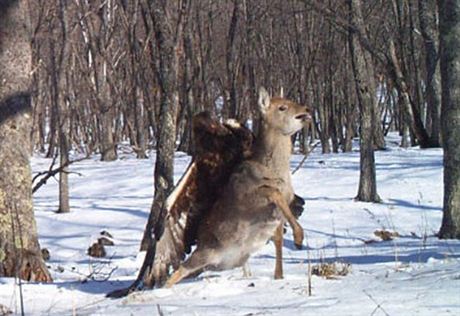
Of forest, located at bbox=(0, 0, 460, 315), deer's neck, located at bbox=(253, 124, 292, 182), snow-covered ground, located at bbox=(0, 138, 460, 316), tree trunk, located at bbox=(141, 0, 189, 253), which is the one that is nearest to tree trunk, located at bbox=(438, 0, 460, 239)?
forest, located at bbox=(0, 0, 460, 315)

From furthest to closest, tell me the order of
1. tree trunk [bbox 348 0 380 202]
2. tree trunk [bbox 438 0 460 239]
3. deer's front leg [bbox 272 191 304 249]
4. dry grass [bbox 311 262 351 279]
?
tree trunk [bbox 348 0 380 202] → tree trunk [bbox 438 0 460 239] → dry grass [bbox 311 262 351 279] → deer's front leg [bbox 272 191 304 249]

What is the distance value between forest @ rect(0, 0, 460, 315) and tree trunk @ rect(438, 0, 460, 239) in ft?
0.05

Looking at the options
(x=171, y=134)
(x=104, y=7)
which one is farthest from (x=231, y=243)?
(x=104, y=7)

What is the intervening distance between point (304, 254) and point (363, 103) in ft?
21.3

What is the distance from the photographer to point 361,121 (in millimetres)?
17094

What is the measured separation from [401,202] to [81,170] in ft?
38.8

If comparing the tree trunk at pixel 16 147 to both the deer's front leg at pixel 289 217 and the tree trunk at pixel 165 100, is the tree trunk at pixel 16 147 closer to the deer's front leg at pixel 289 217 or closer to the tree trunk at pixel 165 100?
the tree trunk at pixel 165 100

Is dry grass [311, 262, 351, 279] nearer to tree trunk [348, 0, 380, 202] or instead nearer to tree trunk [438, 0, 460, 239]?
tree trunk [438, 0, 460, 239]

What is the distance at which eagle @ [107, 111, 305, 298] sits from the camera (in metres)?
6.82

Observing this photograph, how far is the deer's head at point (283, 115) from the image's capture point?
684cm

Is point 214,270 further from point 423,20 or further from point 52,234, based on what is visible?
point 423,20

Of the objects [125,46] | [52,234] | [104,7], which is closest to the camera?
[52,234]

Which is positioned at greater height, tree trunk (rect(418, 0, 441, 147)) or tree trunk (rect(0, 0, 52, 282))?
tree trunk (rect(418, 0, 441, 147))

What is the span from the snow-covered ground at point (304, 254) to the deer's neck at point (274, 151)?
0.84 metres
